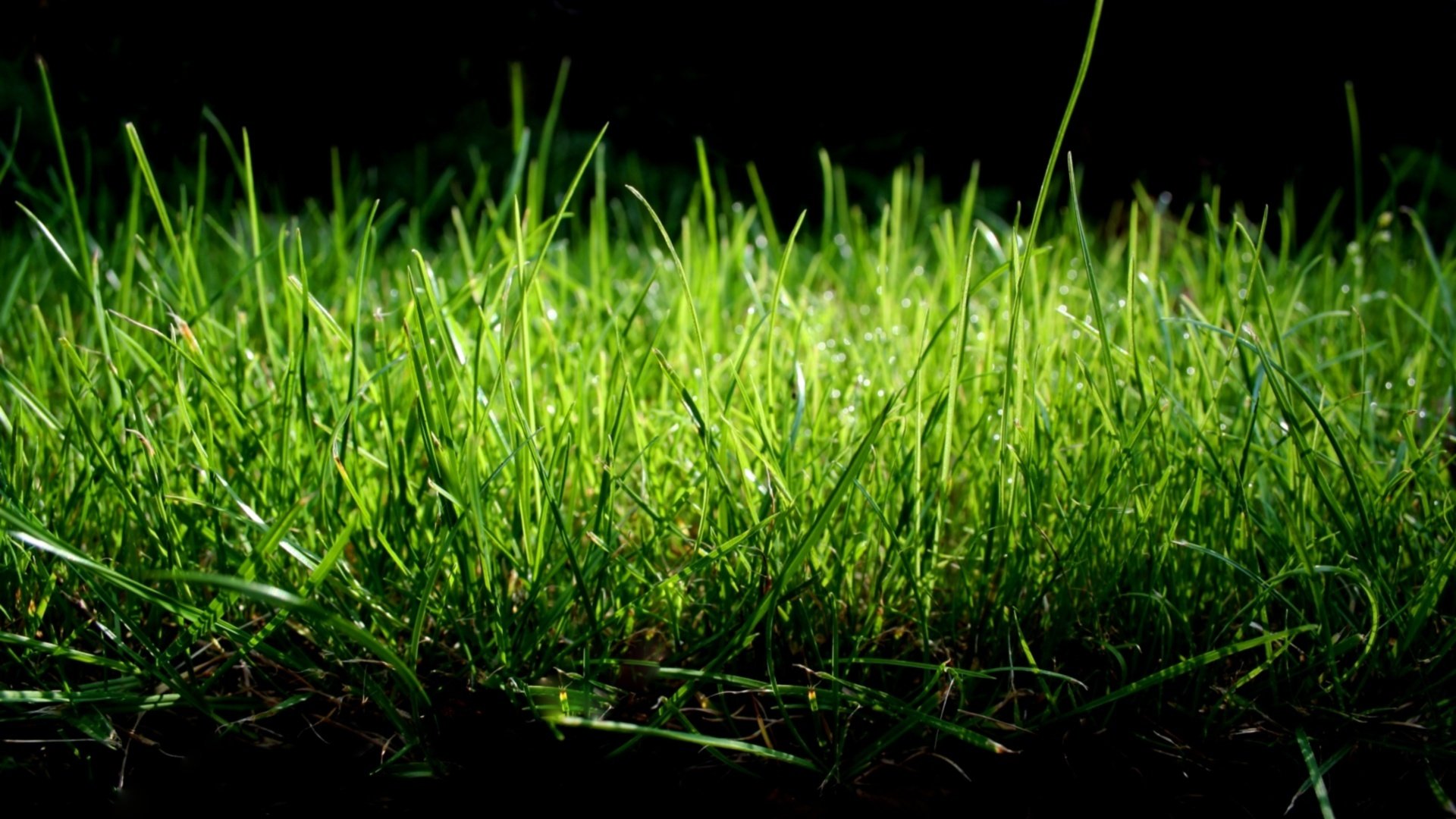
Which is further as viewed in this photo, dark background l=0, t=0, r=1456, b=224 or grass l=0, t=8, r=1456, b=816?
dark background l=0, t=0, r=1456, b=224

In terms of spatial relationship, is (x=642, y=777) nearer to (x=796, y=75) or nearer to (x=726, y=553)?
(x=726, y=553)

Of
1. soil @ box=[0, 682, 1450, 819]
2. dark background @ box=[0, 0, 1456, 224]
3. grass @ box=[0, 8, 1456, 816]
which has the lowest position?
soil @ box=[0, 682, 1450, 819]

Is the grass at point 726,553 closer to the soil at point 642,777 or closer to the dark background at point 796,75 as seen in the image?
the soil at point 642,777

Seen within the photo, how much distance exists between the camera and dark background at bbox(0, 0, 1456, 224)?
6.47 feet

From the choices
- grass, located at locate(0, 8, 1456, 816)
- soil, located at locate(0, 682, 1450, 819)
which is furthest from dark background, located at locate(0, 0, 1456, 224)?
soil, located at locate(0, 682, 1450, 819)

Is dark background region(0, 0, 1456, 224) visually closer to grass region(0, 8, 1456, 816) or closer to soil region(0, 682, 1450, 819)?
grass region(0, 8, 1456, 816)

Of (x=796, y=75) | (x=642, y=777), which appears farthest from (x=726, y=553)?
(x=796, y=75)

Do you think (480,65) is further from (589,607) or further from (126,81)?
(589,607)

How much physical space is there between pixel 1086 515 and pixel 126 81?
2104 millimetres

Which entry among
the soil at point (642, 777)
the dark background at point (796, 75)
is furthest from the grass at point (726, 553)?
the dark background at point (796, 75)

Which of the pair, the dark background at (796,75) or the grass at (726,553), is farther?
the dark background at (796,75)

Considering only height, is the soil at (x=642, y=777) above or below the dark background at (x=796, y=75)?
below

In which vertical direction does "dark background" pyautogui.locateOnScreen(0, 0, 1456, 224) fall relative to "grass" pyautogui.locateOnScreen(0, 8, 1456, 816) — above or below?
above

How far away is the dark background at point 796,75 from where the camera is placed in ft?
6.47
